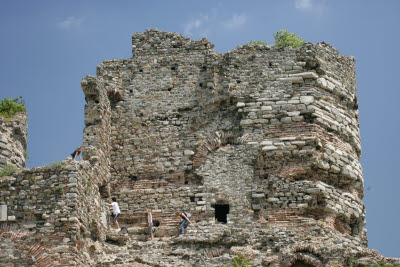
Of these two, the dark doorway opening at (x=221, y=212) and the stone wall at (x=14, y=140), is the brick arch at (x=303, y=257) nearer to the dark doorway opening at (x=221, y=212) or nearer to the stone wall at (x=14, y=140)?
the dark doorway opening at (x=221, y=212)

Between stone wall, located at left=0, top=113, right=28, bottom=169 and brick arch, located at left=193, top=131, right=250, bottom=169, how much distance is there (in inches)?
227

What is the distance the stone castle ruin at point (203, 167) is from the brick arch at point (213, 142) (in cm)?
5

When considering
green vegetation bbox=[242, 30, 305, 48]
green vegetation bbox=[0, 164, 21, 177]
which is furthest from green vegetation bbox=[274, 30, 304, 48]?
green vegetation bbox=[0, 164, 21, 177]

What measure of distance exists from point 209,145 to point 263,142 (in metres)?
1.89

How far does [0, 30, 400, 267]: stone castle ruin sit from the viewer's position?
29531 millimetres

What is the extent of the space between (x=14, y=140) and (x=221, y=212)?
7274 mm

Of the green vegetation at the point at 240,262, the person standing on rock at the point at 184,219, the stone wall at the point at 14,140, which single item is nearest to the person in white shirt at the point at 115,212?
the person standing on rock at the point at 184,219

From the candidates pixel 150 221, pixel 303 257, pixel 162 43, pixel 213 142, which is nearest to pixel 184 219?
pixel 150 221

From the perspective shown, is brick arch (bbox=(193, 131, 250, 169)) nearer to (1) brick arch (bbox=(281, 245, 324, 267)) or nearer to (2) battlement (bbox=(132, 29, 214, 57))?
(2) battlement (bbox=(132, 29, 214, 57))

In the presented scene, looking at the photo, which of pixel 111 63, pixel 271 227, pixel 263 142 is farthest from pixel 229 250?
pixel 111 63

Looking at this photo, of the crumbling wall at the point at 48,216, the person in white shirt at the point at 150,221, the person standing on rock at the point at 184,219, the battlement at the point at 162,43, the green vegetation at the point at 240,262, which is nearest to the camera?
the crumbling wall at the point at 48,216

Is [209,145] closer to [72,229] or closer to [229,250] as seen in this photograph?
[229,250]

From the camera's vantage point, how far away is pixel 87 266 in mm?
29266

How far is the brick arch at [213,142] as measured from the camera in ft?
109
